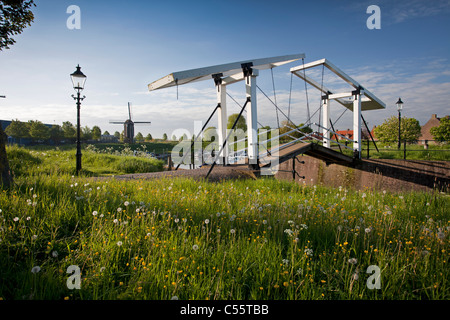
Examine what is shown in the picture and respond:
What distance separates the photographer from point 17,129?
4744cm

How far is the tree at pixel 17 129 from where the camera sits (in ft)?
Result: 154

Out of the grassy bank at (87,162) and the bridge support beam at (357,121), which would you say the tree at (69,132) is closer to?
the grassy bank at (87,162)

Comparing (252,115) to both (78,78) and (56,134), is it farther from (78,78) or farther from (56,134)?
(56,134)

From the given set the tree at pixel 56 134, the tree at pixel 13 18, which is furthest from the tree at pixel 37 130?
the tree at pixel 13 18

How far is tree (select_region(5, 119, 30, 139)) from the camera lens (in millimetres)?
47062

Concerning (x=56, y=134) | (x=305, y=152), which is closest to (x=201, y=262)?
(x=305, y=152)

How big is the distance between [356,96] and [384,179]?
12.8 feet

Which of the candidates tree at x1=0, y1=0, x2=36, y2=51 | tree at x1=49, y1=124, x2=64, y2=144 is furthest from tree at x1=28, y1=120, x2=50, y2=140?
tree at x1=0, y1=0, x2=36, y2=51

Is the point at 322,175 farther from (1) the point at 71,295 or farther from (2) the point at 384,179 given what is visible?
(1) the point at 71,295

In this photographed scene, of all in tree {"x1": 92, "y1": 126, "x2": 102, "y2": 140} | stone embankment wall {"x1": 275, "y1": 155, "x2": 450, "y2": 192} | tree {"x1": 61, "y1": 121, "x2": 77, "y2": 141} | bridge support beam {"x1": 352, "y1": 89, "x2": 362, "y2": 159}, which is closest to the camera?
stone embankment wall {"x1": 275, "y1": 155, "x2": 450, "y2": 192}

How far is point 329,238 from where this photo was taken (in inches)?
134

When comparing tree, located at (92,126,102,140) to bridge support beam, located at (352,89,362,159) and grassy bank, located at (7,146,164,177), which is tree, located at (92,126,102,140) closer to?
grassy bank, located at (7,146,164,177)
